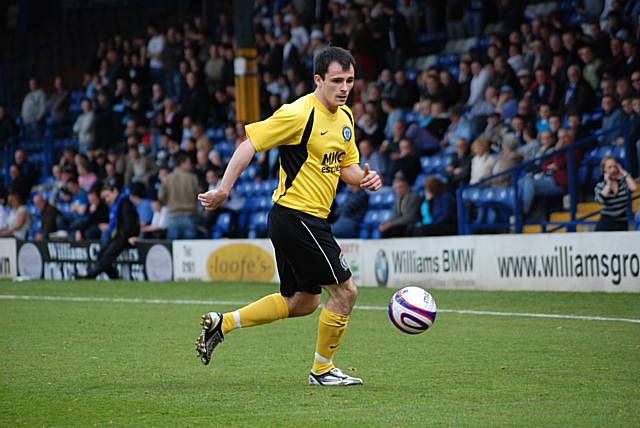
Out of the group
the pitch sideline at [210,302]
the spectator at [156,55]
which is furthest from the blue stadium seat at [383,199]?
the spectator at [156,55]

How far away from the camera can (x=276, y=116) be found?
293 inches

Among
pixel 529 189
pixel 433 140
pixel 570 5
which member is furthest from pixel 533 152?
pixel 570 5

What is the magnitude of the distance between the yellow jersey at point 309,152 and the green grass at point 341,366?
4.16ft

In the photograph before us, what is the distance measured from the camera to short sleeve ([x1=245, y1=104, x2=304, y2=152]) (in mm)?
7340

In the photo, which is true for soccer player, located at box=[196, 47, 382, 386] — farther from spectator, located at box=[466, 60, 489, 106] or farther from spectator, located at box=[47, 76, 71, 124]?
spectator, located at box=[47, 76, 71, 124]

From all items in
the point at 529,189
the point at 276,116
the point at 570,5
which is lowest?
the point at 529,189

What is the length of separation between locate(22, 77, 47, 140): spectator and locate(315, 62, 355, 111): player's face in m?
24.2

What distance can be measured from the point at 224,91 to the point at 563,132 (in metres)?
11.4

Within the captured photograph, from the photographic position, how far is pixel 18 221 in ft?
80.7

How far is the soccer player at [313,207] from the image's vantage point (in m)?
7.45

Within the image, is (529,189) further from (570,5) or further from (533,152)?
(570,5)

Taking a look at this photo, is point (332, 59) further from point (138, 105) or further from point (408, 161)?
point (138, 105)

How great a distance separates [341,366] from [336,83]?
2364 millimetres

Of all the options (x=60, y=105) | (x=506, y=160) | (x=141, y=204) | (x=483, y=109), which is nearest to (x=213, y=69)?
(x=141, y=204)
